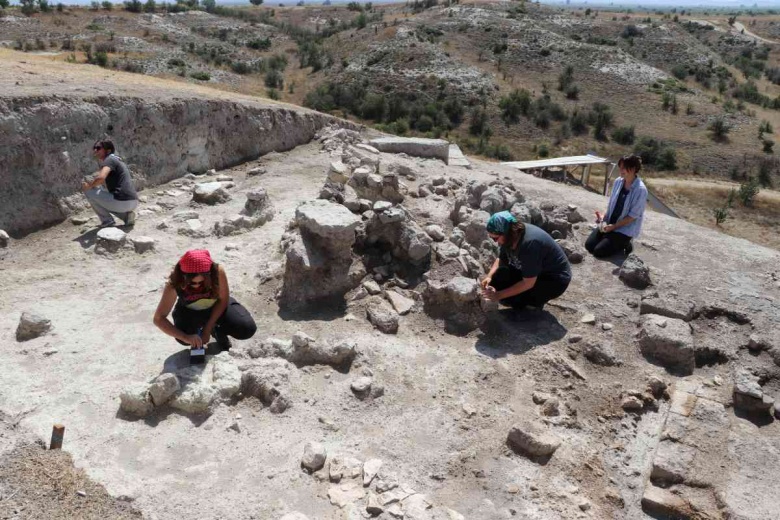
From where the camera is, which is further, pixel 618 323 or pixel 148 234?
pixel 148 234

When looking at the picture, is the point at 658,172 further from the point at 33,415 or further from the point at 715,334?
the point at 33,415

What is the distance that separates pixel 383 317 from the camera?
5.72 meters

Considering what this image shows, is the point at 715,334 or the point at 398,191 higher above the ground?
the point at 398,191

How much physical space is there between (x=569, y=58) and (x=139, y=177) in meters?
39.2

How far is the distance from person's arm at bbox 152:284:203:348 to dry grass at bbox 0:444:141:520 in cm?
116

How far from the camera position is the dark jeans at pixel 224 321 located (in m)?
4.73

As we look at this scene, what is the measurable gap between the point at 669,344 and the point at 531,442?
7.28ft

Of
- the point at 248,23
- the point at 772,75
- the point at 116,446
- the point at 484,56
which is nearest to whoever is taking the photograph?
the point at 116,446

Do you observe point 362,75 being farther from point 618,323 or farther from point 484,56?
point 618,323

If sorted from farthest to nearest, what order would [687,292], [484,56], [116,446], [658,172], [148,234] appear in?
[484,56], [658,172], [148,234], [687,292], [116,446]

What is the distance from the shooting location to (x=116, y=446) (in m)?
3.97

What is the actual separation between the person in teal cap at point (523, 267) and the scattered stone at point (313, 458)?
2.39 m

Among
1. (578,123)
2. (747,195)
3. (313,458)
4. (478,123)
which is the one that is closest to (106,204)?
(313,458)

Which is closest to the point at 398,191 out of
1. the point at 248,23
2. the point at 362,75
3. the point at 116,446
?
the point at 116,446
